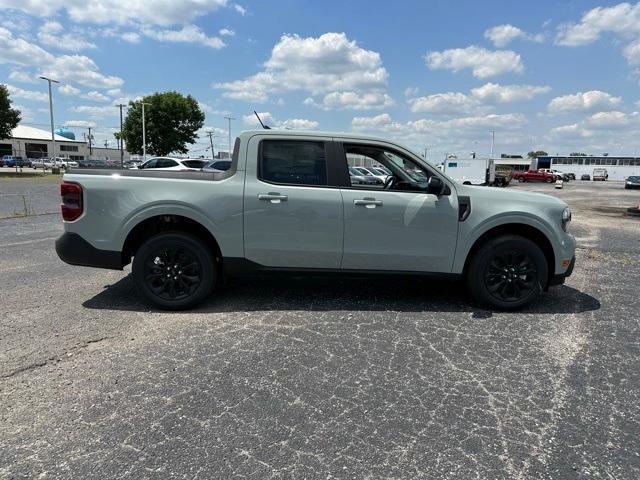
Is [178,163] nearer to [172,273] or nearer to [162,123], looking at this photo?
[172,273]

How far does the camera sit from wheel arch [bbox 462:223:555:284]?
4875 mm

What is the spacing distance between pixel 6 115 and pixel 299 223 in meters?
44.8

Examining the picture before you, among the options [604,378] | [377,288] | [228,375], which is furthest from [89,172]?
[604,378]

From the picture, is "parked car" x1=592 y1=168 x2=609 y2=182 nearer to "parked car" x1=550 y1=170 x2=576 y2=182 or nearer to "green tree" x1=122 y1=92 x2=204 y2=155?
"parked car" x1=550 y1=170 x2=576 y2=182

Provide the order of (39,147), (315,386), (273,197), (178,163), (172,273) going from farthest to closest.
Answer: (39,147)
(178,163)
(172,273)
(273,197)
(315,386)

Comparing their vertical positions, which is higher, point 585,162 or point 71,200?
point 585,162

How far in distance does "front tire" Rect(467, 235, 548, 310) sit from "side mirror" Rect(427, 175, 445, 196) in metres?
0.79

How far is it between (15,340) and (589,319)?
5.55 metres

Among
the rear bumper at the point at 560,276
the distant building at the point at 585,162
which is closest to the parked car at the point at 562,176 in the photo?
the distant building at the point at 585,162

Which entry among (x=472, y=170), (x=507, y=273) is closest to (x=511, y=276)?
(x=507, y=273)

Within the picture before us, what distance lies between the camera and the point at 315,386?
10.6 ft

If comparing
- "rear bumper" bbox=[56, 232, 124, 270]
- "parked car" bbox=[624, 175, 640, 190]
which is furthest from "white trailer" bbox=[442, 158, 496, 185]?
"rear bumper" bbox=[56, 232, 124, 270]

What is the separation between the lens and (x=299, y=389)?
3174 mm

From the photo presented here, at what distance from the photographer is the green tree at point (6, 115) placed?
3872 cm
